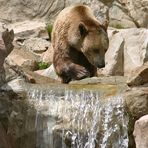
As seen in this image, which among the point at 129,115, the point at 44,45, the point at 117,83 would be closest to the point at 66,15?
the point at 117,83

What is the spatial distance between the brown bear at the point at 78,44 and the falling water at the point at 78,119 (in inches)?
68.9

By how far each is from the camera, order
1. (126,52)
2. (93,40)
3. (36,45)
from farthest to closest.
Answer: (36,45) < (126,52) < (93,40)

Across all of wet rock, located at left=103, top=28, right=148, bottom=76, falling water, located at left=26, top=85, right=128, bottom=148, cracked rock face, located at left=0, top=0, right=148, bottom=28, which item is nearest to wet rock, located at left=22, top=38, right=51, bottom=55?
cracked rock face, located at left=0, top=0, right=148, bottom=28

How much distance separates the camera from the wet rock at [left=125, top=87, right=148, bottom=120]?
707 cm

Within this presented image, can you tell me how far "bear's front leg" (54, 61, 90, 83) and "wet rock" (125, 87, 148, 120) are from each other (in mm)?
2538

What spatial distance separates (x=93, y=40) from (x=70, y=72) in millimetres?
641

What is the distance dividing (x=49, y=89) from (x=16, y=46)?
231 inches

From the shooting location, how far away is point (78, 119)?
766 cm

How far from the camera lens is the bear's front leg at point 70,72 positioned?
9.80 metres

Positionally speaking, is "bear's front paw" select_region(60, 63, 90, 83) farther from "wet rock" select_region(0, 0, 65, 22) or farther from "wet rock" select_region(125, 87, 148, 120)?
"wet rock" select_region(0, 0, 65, 22)

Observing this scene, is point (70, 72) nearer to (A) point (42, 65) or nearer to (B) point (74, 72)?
(B) point (74, 72)

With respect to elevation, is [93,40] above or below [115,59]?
above

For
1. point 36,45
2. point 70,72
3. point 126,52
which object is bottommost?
point 36,45

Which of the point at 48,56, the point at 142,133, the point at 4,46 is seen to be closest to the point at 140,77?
the point at 142,133
